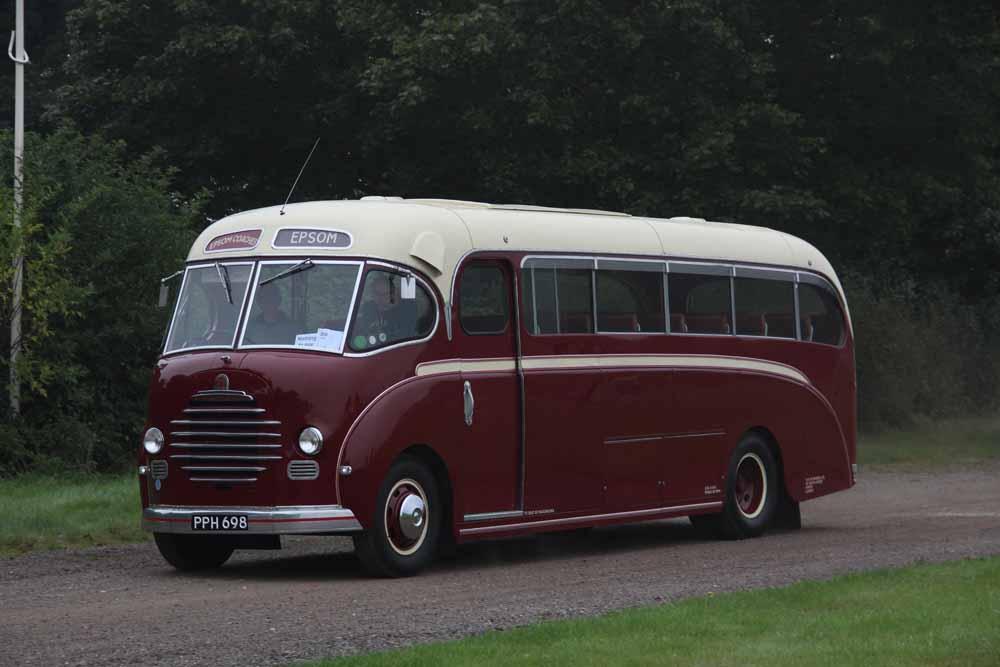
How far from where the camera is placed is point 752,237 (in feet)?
65.1

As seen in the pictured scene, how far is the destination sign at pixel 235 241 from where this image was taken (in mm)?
15289

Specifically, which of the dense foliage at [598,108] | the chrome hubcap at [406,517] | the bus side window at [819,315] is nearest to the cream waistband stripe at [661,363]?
the bus side window at [819,315]

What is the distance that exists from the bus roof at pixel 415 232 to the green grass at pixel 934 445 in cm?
1358

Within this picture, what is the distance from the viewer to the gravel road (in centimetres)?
1072

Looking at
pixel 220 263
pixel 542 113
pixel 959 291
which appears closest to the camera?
pixel 220 263

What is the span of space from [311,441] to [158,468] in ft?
4.64

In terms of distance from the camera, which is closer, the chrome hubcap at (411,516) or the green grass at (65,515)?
the chrome hubcap at (411,516)

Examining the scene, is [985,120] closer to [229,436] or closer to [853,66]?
[853,66]

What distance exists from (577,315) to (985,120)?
18811 mm

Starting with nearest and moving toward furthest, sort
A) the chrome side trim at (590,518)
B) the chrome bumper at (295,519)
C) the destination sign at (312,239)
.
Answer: the chrome bumper at (295,519) < the destination sign at (312,239) < the chrome side trim at (590,518)

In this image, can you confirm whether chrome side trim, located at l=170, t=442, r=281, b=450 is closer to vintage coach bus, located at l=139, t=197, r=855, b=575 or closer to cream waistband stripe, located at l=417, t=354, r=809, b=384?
vintage coach bus, located at l=139, t=197, r=855, b=575

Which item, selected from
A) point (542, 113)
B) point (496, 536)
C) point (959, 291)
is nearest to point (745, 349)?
point (496, 536)

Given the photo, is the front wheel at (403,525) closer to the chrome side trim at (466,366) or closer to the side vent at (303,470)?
the side vent at (303,470)

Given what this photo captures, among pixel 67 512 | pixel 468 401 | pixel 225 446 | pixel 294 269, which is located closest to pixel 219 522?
pixel 225 446
